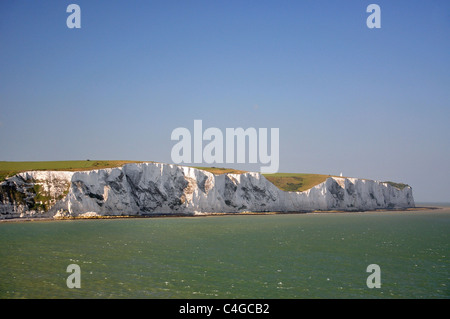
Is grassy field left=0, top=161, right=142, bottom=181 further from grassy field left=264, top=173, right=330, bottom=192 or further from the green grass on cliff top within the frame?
grassy field left=264, top=173, right=330, bottom=192

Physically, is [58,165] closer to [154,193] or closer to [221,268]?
[154,193]

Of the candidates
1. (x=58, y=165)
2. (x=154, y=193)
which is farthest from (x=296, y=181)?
(x=58, y=165)

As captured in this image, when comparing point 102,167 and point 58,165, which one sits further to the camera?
point 58,165

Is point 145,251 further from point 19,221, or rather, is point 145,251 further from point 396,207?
point 396,207

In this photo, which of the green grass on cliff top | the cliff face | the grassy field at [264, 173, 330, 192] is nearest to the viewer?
the cliff face

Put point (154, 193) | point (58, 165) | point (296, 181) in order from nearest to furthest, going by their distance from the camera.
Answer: point (154, 193) < point (58, 165) < point (296, 181)

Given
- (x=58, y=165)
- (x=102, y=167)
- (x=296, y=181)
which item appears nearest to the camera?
(x=102, y=167)

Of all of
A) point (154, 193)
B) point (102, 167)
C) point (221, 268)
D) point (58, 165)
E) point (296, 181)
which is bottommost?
point (221, 268)

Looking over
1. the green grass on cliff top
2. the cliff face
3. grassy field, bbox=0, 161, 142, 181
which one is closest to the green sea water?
the cliff face

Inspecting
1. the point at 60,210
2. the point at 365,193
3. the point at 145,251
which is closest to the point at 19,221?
the point at 60,210
